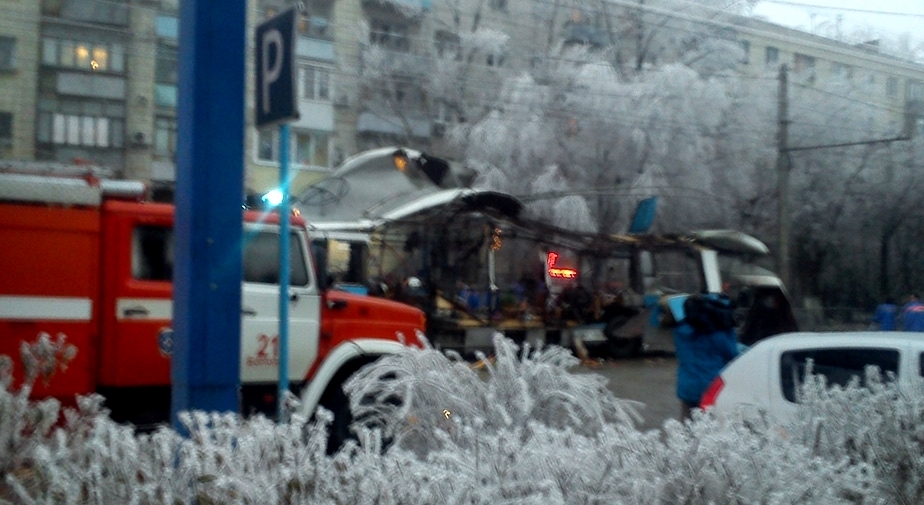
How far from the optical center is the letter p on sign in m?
4.93

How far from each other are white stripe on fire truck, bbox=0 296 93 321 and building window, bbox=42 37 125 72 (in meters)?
14.5

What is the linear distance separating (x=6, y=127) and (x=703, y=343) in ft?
51.9

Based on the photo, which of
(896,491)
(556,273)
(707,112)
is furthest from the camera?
(707,112)

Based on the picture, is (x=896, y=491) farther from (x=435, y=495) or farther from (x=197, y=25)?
(x=197, y=25)

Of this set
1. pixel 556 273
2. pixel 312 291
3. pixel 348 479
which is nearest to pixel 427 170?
pixel 556 273

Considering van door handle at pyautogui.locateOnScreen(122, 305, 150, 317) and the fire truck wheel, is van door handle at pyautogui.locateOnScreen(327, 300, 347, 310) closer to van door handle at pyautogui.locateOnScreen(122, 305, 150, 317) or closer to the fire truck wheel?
the fire truck wheel

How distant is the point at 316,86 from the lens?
94.8 ft

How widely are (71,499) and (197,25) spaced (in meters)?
2.36

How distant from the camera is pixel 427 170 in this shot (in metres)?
24.3

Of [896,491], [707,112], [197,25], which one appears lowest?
[896,491]

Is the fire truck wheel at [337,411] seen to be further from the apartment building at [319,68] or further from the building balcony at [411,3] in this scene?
the building balcony at [411,3]

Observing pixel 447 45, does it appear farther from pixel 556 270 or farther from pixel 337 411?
pixel 337 411

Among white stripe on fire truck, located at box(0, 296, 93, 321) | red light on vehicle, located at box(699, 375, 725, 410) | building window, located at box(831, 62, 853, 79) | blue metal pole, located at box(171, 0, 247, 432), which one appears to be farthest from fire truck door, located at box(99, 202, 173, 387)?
building window, located at box(831, 62, 853, 79)

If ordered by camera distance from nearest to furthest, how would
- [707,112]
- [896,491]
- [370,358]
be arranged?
[896,491], [370,358], [707,112]
